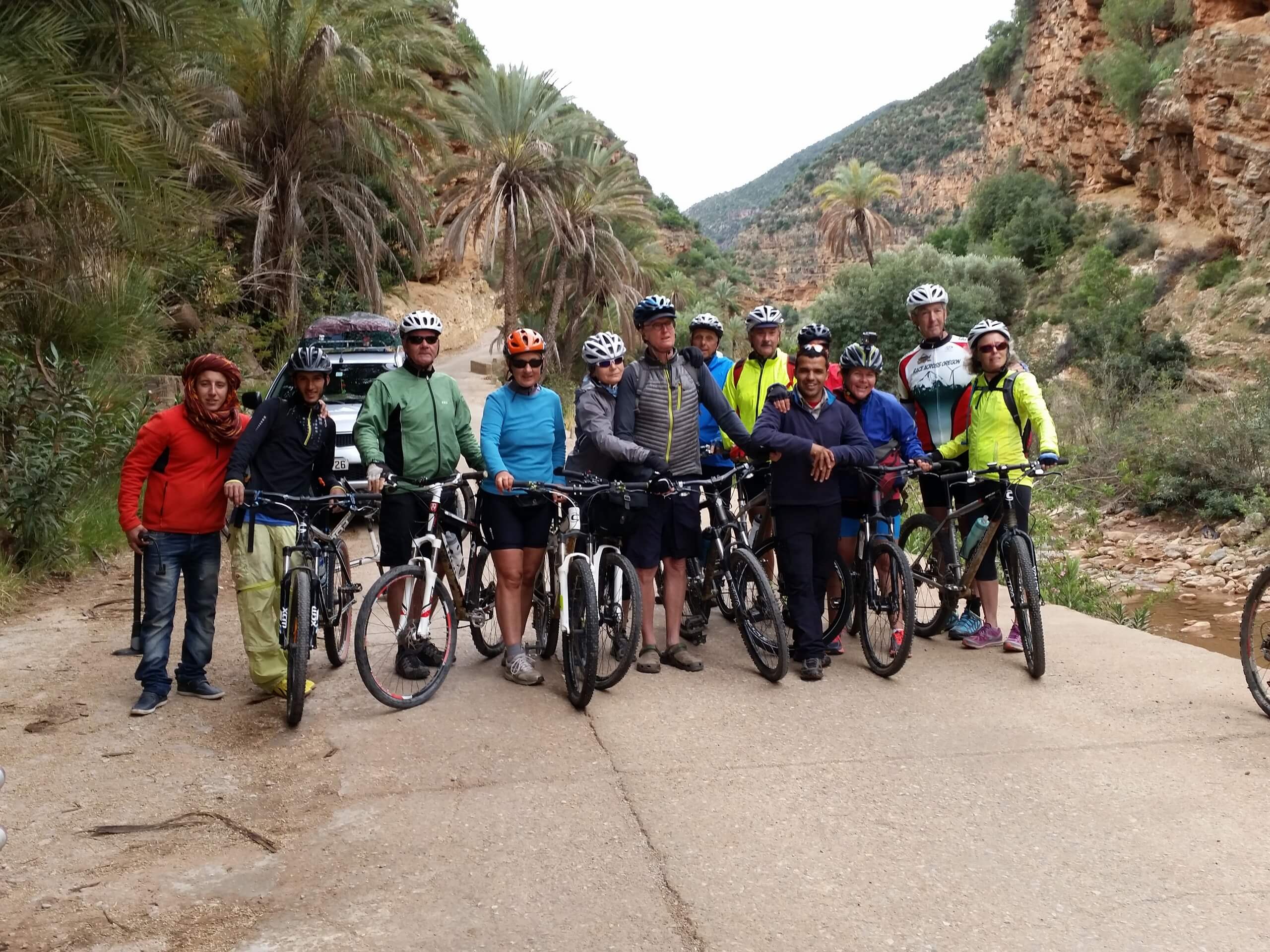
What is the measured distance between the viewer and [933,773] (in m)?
5.12

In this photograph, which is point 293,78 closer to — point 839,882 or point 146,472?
point 146,472

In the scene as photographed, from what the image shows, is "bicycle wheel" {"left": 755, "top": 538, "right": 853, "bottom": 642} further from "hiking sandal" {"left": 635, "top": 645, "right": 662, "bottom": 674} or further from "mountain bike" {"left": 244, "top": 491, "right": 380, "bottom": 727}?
"mountain bike" {"left": 244, "top": 491, "right": 380, "bottom": 727}

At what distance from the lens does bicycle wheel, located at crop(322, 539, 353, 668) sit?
21.2 ft

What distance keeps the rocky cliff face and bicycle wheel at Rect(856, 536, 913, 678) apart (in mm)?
26485

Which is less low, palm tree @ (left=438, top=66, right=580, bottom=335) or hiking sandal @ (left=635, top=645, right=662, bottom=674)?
palm tree @ (left=438, top=66, right=580, bottom=335)

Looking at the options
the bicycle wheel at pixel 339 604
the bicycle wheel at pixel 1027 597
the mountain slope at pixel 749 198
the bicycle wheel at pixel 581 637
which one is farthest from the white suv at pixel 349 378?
the mountain slope at pixel 749 198

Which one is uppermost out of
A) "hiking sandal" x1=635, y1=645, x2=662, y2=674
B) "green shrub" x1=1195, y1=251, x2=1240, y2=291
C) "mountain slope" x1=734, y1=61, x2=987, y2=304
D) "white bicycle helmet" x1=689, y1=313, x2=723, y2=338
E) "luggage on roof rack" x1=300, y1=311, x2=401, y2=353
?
"mountain slope" x1=734, y1=61, x2=987, y2=304

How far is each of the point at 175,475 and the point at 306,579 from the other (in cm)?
109

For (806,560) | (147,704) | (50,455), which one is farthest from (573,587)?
(50,455)

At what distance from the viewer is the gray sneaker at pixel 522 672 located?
666 cm

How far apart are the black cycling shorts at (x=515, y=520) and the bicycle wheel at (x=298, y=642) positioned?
1.16 meters

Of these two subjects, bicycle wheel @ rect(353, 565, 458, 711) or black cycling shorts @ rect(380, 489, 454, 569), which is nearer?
bicycle wheel @ rect(353, 565, 458, 711)

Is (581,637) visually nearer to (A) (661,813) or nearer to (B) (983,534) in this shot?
(A) (661,813)

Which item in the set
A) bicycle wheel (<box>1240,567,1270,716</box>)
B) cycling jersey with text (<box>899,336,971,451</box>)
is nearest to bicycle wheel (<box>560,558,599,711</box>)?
cycling jersey with text (<box>899,336,971,451</box>)
